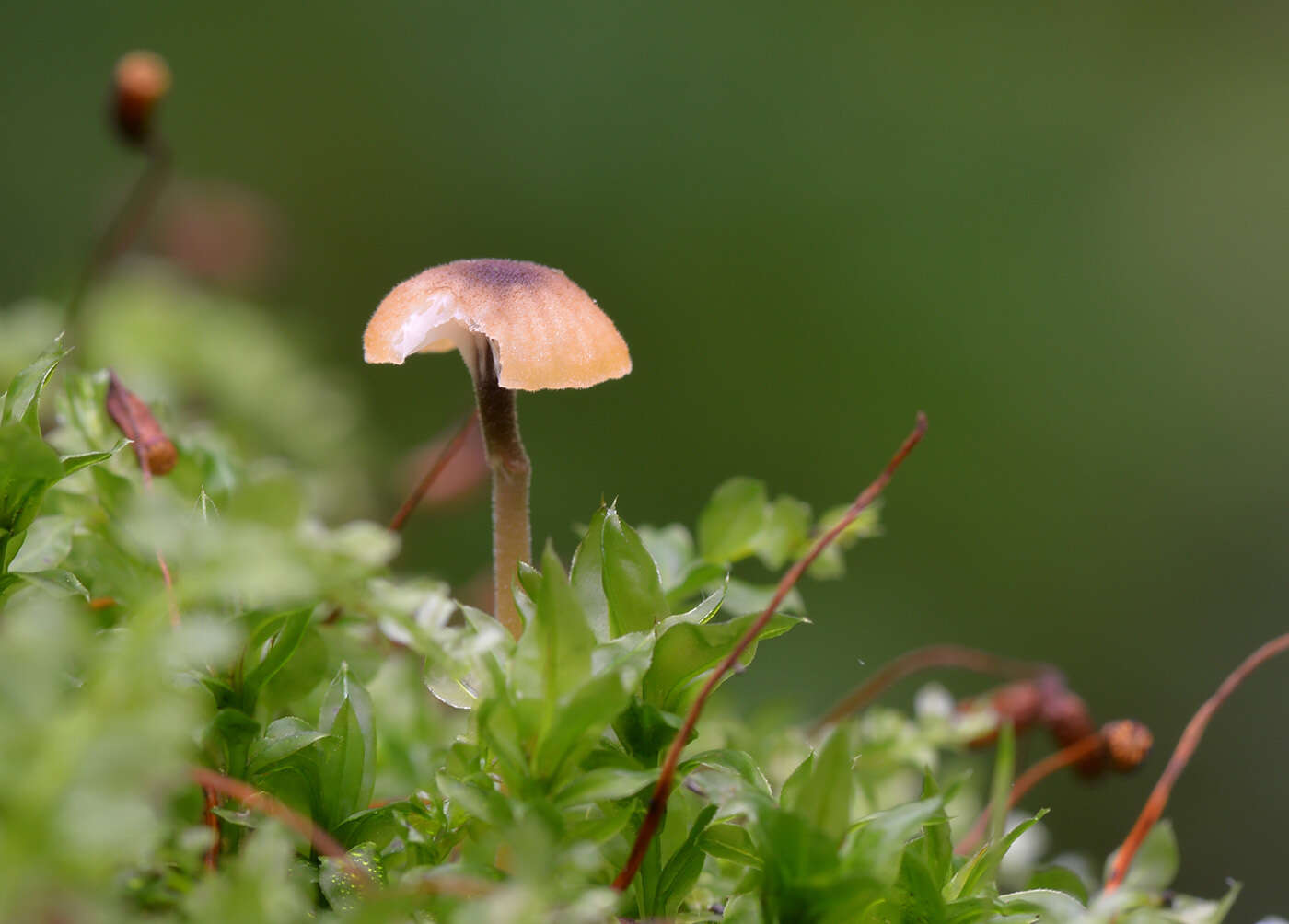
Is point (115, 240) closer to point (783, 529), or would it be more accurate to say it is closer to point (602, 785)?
point (783, 529)

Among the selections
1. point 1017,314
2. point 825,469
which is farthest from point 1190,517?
point 825,469

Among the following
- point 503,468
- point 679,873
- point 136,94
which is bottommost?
point 679,873

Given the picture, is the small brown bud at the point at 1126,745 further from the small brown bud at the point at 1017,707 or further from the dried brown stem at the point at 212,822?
the dried brown stem at the point at 212,822

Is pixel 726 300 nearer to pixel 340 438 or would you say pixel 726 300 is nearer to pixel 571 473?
pixel 571 473

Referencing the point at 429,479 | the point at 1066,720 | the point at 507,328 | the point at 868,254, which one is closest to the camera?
the point at 507,328

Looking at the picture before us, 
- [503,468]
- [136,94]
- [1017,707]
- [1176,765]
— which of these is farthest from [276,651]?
[136,94]

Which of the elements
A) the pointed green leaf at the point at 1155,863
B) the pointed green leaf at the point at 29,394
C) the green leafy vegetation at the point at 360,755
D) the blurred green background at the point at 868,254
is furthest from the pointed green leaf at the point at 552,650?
the blurred green background at the point at 868,254
